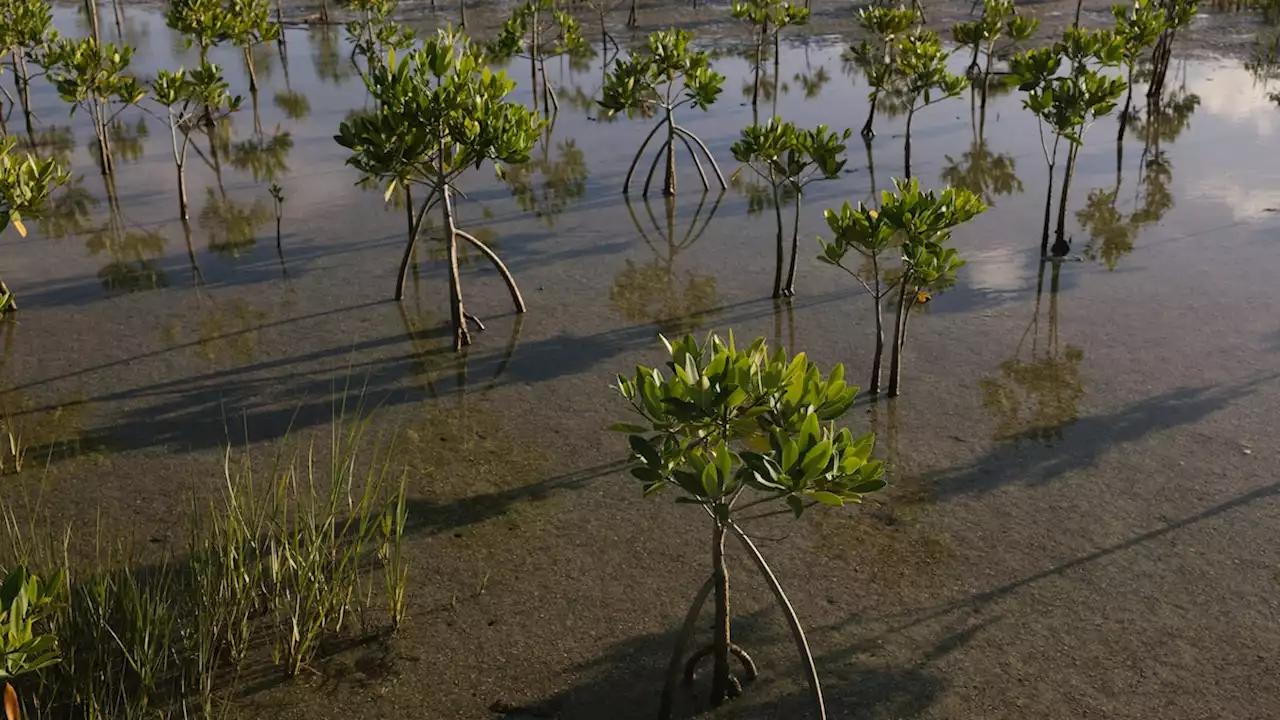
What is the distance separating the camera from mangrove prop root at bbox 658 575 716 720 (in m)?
3.66

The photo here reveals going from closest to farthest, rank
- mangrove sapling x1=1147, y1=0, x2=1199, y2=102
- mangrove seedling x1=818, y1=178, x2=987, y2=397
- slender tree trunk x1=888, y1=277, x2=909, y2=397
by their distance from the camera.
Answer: mangrove seedling x1=818, y1=178, x2=987, y2=397, slender tree trunk x1=888, y1=277, x2=909, y2=397, mangrove sapling x1=1147, y1=0, x2=1199, y2=102

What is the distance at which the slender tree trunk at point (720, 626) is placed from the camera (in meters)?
3.69

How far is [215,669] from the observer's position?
407 cm

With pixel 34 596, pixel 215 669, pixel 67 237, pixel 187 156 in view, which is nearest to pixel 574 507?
pixel 215 669

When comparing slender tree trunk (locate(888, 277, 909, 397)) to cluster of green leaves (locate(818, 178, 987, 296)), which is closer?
cluster of green leaves (locate(818, 178, 987, 296))

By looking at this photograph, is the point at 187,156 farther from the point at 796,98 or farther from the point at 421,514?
the point at 421,514

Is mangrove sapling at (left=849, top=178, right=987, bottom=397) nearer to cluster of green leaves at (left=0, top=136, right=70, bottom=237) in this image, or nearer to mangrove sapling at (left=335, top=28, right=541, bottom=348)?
mangrove sapling at (left=335, top=28, right=541, bottom=348)

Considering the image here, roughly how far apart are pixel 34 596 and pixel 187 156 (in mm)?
10459

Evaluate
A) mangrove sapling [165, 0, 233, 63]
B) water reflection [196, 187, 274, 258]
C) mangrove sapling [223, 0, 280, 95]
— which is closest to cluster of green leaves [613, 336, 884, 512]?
water reflection [196, 187, 274, 258]

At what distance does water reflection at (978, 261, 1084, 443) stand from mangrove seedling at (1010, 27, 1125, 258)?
1.36 metres

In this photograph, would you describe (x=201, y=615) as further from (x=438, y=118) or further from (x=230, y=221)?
(x=230, y=221)

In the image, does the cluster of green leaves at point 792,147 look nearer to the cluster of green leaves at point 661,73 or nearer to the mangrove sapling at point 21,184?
the cluster of green leaves at point 661,73

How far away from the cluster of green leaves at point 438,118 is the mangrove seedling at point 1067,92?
3621 mm

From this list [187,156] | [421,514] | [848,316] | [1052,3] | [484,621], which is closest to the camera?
[484,621]
